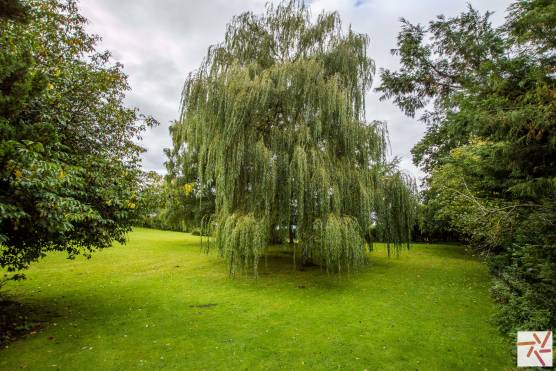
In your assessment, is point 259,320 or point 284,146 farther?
point 284,146

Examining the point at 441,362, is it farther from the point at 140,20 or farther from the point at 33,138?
the point at 140,20

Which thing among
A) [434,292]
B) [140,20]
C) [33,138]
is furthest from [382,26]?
[33,138]

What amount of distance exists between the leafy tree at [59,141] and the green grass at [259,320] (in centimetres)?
189

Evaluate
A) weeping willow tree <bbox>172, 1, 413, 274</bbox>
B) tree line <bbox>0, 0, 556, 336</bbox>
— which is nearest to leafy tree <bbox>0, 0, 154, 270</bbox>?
tree line <bbox>0, 0, 556, 336</bbox>

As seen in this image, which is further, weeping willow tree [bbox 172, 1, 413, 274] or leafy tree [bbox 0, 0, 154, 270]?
weeping willow tree [bbox 172, 1, 413, 274]

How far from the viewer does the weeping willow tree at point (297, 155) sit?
7938mm

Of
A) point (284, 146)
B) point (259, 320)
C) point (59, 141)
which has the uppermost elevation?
point (284, 146)

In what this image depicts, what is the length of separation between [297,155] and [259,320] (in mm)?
4341

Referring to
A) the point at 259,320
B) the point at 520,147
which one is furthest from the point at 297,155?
the point at 520,147

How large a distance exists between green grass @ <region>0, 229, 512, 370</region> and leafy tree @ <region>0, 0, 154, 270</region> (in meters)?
1.89

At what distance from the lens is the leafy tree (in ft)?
11.6

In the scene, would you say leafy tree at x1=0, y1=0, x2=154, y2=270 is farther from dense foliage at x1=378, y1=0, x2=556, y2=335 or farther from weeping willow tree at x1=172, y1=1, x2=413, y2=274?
dense foliage at x1=378, y1=0, x2=556, y2=335

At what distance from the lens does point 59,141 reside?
4.30 m

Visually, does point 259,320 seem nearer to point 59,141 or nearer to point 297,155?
point 297,155
